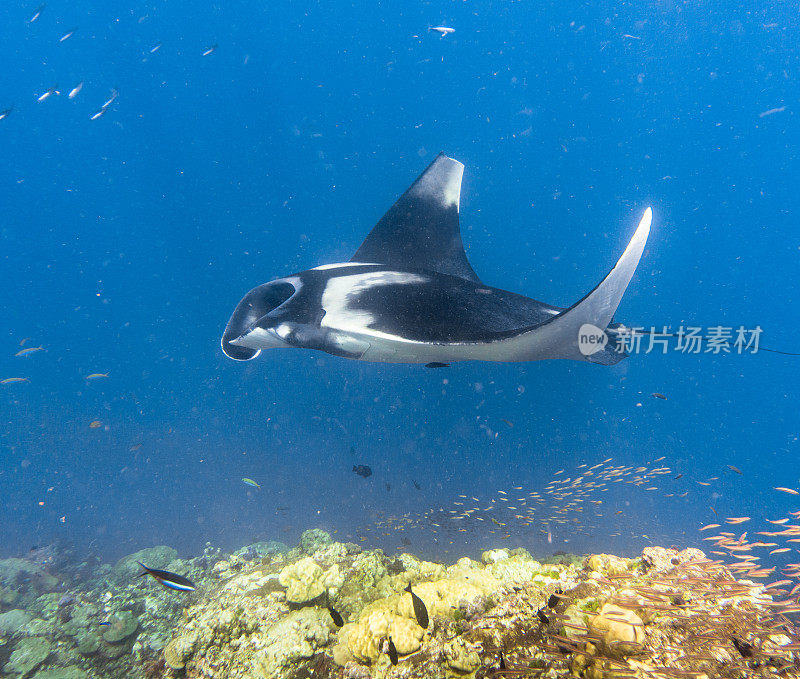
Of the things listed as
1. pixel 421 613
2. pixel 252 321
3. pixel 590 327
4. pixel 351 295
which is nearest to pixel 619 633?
pixel 421 613

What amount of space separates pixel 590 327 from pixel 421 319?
125cm

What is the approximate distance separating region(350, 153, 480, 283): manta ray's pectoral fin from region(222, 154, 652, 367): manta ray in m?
1.33

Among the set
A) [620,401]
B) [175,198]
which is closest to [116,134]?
[175,198]

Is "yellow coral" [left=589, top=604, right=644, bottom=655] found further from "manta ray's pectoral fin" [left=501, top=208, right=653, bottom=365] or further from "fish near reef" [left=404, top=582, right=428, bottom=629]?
"manta ray's pectoral fin" [left=501, top=208, right=653, bottom=365]

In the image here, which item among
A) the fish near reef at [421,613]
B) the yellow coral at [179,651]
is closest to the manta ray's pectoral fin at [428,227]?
the fish near reef at [421,613]

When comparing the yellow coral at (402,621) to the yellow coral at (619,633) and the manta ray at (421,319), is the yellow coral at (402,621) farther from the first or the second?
the manta ray at (421,319)

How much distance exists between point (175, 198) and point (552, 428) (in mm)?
27343

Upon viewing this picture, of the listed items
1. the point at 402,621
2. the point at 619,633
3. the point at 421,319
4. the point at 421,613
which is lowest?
the point at 402,621

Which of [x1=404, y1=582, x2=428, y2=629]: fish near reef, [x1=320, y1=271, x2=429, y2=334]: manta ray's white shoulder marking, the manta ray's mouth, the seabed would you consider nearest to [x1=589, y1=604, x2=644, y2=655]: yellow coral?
the seabed

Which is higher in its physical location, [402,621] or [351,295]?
[351,295]

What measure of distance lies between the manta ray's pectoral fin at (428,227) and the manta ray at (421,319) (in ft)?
Answer: 4.35

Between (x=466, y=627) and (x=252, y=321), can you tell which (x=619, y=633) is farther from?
(x=252, y=321)


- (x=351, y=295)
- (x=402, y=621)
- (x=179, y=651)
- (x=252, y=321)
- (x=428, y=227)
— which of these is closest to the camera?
(x=402, y=621)

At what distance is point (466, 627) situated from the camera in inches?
76.3
